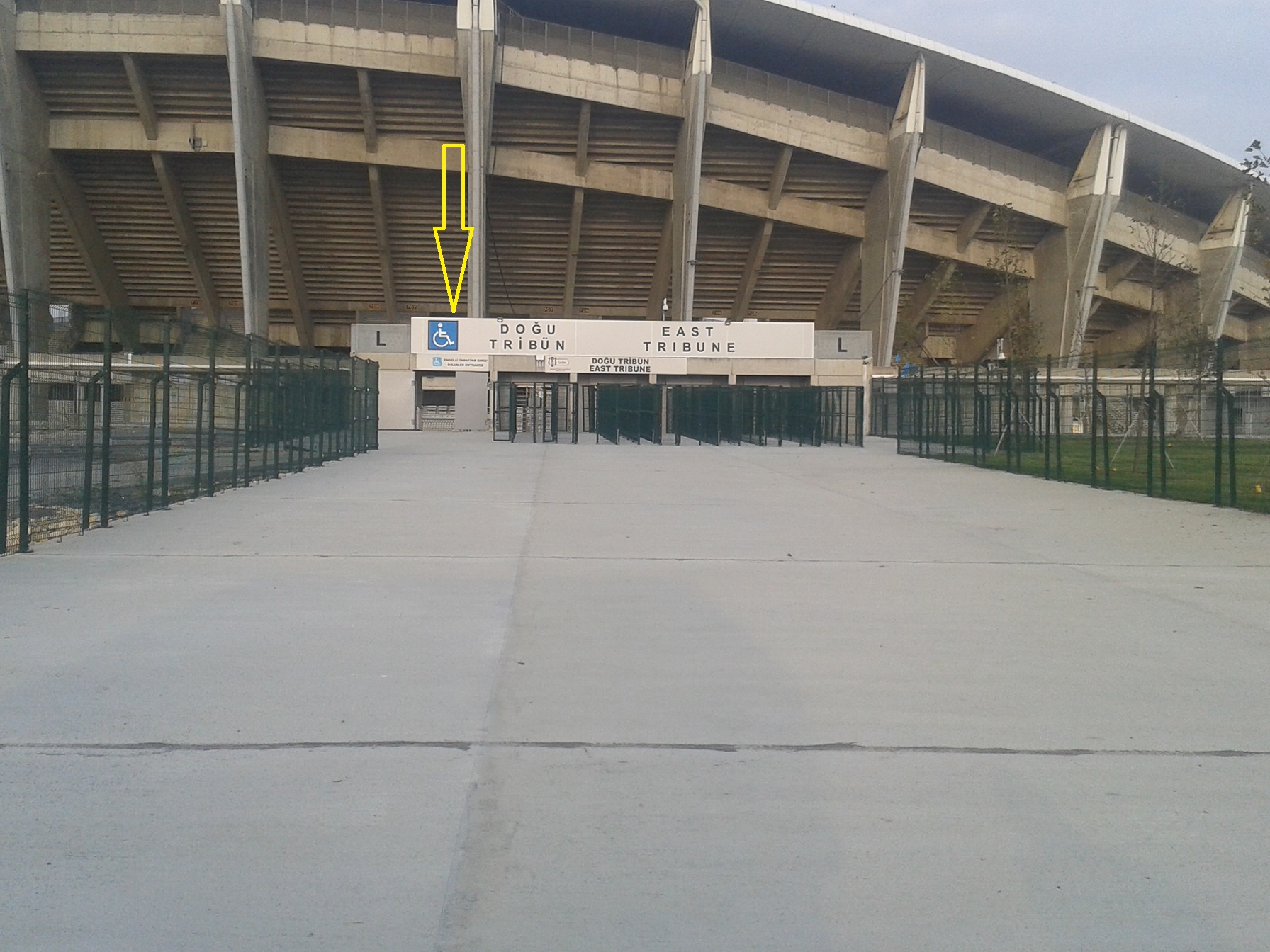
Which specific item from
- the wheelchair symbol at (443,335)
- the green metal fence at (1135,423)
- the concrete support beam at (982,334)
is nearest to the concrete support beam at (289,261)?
the wheelchair symbol at (443,335)

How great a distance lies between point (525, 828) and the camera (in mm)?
4125

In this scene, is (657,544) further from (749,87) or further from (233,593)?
(749,87)

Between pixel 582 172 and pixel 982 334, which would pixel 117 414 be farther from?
pixel 982 334

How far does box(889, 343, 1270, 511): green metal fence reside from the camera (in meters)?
16.4

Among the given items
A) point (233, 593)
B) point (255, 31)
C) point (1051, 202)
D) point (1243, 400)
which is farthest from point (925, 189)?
point (233, 593)

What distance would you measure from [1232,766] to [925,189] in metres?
51.8

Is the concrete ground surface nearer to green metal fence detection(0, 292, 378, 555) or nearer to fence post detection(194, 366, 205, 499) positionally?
green metal fence detection(0, 292, 378, 555)

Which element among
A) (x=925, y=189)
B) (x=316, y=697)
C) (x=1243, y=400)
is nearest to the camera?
(x=316, y=697)

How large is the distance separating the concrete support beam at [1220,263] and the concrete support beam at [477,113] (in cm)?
3431

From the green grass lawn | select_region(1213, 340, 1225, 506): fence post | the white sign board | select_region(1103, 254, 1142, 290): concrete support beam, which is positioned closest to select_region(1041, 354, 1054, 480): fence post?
the green grass lawn

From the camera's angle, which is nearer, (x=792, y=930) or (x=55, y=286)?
(x=792, y=930)

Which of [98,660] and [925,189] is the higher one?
[925,189]

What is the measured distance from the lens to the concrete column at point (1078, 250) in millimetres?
51750

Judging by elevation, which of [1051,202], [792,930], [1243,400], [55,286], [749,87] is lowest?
[792,930]
